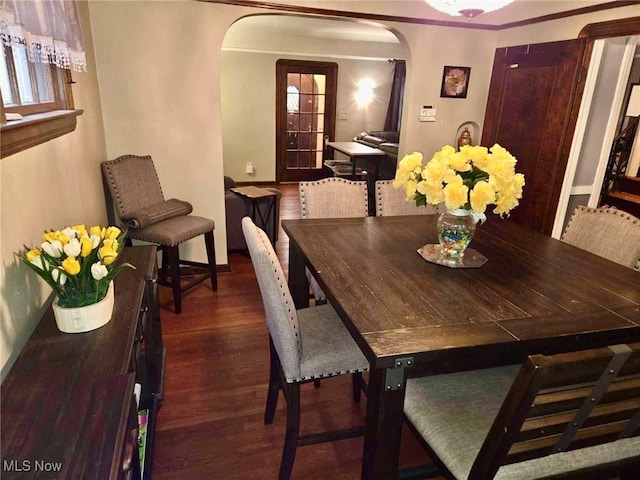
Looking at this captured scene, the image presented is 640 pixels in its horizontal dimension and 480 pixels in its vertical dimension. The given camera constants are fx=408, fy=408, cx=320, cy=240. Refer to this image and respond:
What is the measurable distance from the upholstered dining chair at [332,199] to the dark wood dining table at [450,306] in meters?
0.51

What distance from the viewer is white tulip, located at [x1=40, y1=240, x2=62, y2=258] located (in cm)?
119

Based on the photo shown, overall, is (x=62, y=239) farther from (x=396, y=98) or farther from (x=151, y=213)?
(x=396, y=98)

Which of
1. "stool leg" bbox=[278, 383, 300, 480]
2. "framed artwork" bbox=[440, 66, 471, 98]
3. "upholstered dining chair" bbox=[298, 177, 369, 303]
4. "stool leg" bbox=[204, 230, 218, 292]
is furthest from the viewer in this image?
"framed artwork" bbox=[440, 66, 471, 98]

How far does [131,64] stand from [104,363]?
2489 mm

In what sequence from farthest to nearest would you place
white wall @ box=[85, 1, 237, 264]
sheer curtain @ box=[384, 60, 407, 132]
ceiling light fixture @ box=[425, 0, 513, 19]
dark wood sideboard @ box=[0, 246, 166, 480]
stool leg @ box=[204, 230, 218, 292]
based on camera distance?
sheer curtain @ box=[384, 60, 407, 132] → stool leg @ box=[204, 230, 218, 292] → white wall @ box=[85, 1, 237, 264] → ceiling light fixture @ box=[425, 0, 513, 19] → dark wood sideboard @ box=[0, 246, 166, 480]

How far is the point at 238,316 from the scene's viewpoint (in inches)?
112

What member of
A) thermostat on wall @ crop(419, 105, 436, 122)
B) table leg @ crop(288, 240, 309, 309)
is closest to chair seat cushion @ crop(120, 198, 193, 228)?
table leg @ crop(288, 240, 309, 309)

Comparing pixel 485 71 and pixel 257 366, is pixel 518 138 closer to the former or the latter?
pixel 485 71

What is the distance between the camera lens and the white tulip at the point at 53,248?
1191 mm

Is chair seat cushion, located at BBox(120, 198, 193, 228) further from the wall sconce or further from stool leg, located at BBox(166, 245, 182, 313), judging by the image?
the wall sconce

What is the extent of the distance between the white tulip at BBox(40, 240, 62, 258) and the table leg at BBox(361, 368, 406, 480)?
977 millimetres

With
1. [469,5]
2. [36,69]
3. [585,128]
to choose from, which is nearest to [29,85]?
[36,69]

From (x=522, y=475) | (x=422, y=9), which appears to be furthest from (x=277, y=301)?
(x=422, y=9)

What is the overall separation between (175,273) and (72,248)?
5.26ft
